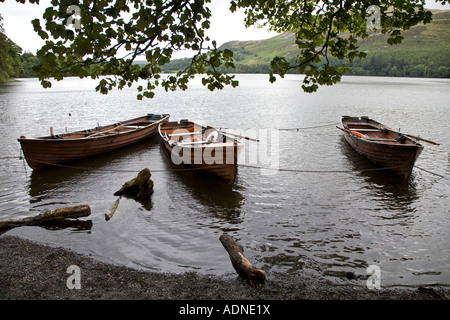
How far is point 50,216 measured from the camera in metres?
10.3

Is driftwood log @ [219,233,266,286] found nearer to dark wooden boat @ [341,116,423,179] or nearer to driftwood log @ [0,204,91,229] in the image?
driftwood log @ [0,204,91,229]

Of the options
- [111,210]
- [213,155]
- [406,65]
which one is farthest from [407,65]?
[111,210]

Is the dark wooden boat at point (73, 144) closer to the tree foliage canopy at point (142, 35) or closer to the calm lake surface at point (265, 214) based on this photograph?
the calm lake surface at point (265, 214)

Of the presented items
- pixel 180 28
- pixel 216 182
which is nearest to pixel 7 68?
pixel 216 182

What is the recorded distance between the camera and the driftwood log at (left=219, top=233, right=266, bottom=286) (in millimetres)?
7328

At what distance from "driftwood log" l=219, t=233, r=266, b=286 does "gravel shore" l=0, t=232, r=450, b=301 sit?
184 mm

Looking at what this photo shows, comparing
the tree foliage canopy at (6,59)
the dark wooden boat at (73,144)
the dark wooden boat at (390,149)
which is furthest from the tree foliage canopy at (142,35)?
the tree foliage canopy at (6,59)

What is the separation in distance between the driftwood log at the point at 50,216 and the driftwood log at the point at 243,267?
5.38 meters

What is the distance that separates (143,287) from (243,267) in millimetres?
2377

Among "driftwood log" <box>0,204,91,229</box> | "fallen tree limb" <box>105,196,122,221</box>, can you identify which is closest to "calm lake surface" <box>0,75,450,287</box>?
"fallen tree limb" <box>105,196,122,221</box>

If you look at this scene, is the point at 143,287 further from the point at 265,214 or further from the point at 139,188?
the point at 139,188

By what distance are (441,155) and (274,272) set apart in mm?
17760

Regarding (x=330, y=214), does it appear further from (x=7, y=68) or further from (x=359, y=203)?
A: (x=7, y=68)

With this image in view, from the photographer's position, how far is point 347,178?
15758 millimetres
